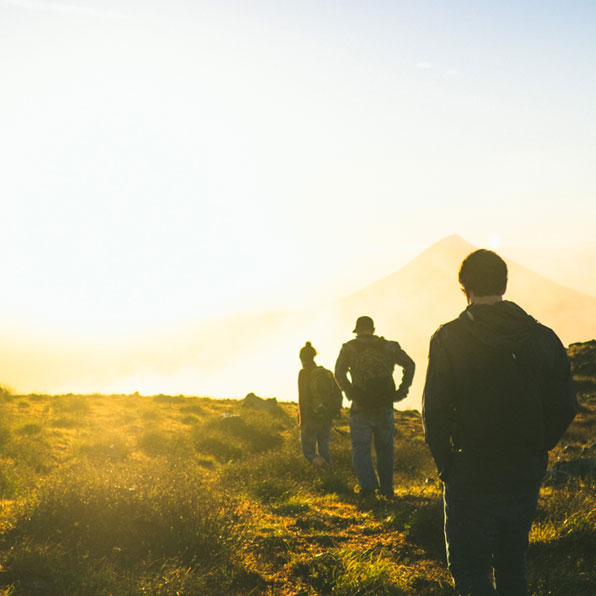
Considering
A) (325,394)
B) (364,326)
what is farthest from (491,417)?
(325,394)

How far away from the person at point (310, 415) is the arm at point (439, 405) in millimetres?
6515

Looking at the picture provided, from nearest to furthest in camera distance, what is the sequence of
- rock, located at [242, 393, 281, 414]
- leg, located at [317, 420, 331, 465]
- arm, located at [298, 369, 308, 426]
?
arm, located at [298, 369, 308, 426] → leg, located at [317, 420, 331, 465] → rock, located at [242, 393, 281, 414]

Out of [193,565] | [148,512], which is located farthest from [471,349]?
[148,512]

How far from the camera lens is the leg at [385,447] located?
6957 mm

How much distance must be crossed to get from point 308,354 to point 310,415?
1.14 metres

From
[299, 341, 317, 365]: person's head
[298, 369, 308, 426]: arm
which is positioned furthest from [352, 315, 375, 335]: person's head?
[298, 369, 308, 426]: arm

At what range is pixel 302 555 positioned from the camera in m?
4.89

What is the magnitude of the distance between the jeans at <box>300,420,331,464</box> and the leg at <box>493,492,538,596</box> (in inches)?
269

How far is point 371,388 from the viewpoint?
6.68 m

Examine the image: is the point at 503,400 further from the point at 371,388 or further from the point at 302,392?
the point at 302,392

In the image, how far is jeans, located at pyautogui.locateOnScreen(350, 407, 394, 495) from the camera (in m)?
6.95

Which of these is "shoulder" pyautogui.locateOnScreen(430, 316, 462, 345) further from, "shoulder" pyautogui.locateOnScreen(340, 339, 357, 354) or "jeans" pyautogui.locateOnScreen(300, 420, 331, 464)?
"jeans" pyautogui.locateOnScreen(300, 420, 331, 464)

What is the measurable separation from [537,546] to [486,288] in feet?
11.5

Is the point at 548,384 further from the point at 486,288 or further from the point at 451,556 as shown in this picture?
the point at 451,556
